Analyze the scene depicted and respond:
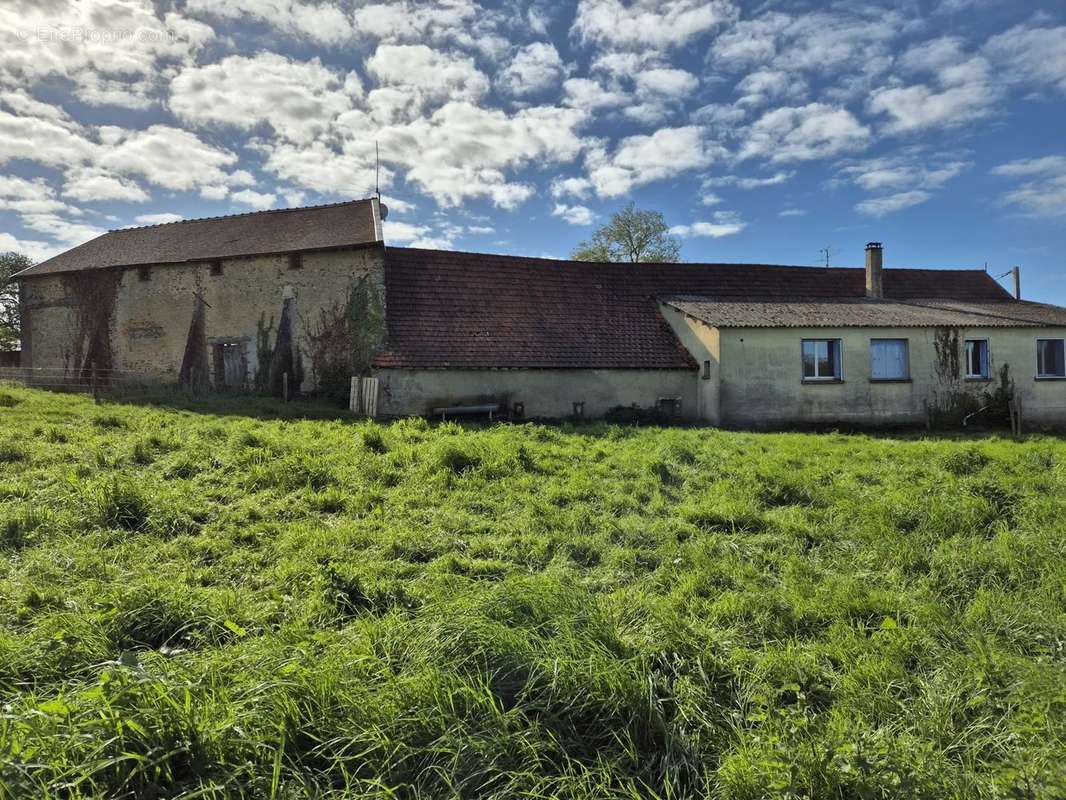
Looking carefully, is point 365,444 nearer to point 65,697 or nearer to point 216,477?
point 216,477

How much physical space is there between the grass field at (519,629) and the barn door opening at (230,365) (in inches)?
377

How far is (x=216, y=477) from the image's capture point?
26.6 ft

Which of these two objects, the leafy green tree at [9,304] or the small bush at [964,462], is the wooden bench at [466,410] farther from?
the leafy green tree at [9,304]

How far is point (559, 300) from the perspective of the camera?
19.2 m

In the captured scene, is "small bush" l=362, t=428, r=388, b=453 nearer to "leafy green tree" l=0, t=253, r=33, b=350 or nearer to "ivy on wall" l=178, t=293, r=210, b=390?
"ivy on wall" l=178, t=293, r=210, b=390

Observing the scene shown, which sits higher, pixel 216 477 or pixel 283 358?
pixel 283 358

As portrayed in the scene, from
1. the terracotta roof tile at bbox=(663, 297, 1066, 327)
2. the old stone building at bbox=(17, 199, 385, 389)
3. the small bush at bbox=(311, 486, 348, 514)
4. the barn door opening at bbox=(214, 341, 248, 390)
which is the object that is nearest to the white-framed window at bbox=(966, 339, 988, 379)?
the terracotta roof tile at bbox=(663, 297, 1066, 327)

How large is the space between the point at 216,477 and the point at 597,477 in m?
5.59

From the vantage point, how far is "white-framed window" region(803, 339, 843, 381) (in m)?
16.8

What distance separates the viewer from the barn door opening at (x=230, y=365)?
727 inches

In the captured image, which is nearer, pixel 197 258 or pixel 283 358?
pixel 283 358

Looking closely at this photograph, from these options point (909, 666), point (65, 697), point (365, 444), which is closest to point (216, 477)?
point (365, 444)

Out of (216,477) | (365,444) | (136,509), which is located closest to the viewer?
(136,509)

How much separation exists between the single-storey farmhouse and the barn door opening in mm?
53
